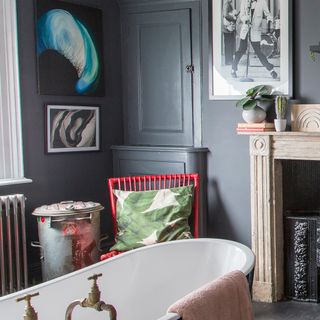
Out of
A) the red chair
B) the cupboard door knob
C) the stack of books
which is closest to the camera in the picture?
the stack of books

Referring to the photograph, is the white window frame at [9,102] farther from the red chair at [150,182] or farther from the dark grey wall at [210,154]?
the red chair at [150,182]

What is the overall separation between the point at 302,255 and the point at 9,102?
2340 mm

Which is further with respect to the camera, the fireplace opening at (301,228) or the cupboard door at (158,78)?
the cupboard door at (158,78)

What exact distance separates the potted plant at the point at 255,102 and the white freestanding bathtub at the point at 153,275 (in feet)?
3.48

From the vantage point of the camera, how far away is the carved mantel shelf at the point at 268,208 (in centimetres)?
411

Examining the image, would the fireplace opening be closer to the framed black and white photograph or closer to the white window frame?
the framed black and white photograph

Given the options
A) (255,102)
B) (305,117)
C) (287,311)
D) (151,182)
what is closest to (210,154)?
(151,182)

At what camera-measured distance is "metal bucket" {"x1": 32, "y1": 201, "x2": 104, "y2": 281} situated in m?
4.04

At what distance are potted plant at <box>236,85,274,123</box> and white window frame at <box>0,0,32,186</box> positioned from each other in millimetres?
1609

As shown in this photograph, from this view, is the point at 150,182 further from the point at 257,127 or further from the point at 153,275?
the point at 153,275

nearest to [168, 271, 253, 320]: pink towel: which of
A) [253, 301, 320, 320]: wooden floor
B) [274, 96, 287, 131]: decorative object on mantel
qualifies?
[253, 301, 320, 320]: wooden floor

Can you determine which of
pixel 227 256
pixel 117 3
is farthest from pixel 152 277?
pixel 117 3

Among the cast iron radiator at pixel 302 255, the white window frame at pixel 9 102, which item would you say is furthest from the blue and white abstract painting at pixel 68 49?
the cast iron radiator at pixel 302 255

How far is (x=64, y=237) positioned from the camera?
404 cm
